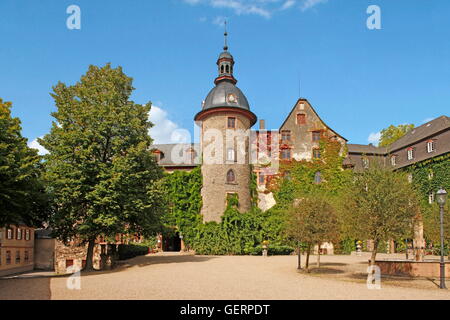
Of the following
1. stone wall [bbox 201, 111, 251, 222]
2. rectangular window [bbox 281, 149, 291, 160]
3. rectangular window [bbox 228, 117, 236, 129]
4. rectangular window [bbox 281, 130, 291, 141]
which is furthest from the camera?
rectangular window [bbox 281, 130, 291, 141]

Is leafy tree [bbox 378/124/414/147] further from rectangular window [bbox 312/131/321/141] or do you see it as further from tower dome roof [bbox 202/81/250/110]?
tower dome roof [bbox 202/81/250/110]

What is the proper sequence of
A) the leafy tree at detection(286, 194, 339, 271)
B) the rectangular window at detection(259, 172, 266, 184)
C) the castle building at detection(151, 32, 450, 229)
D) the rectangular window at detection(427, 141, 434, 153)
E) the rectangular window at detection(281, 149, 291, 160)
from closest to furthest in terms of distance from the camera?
the leafy tree at detection(286, 194, 339, 271), the castle building at detection(151, 32, 450, 229), the rectangular window at detection(427, 141, 434, 153), the rectangular window at detection(259, 172, 266, 184), the rectangular window at detection(281, 149, 291, 160)

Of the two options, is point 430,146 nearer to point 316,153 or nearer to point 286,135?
point 316,153

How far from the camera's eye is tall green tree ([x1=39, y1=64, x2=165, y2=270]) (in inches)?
758

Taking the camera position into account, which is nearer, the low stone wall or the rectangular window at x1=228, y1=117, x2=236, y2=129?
the low stone wall

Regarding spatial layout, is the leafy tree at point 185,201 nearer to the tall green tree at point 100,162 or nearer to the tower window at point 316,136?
the tall green tree at point 100,162

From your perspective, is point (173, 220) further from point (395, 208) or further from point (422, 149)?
point (422, 149)

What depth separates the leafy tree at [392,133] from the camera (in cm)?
5403

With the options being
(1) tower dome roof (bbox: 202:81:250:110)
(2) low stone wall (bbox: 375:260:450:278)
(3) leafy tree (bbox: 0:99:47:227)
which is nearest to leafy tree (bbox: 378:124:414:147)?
(1) tower dome roof (bbox: 202:81:250:110)

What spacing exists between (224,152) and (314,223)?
1727 cm

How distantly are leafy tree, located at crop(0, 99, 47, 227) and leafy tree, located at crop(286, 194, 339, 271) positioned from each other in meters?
13.5

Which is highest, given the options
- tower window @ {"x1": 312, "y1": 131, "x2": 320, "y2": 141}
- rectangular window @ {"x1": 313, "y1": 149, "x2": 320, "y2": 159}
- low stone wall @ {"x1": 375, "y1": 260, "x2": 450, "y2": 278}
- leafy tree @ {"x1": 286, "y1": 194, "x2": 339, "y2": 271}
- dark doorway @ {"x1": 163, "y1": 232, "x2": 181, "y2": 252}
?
tower window @ {"x1": 312, "y1": 131, "x2": 320, "y2": 141}

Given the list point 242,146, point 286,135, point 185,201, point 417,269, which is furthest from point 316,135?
point 417,269

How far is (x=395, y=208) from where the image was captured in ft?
52.1
